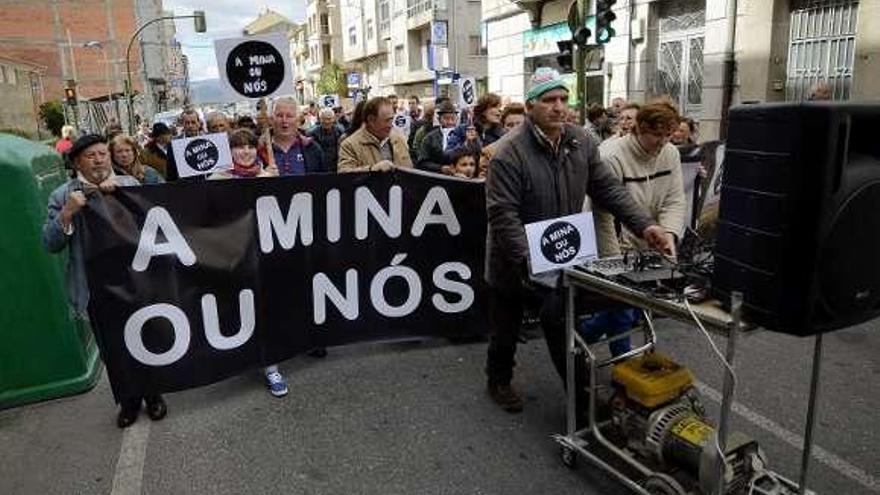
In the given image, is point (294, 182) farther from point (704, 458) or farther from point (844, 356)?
point (844, 356)

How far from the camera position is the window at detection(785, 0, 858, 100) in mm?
11547

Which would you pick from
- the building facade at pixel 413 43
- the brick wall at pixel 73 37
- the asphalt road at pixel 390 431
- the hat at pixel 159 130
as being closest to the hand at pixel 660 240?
the asphalt road at pixel 390 431

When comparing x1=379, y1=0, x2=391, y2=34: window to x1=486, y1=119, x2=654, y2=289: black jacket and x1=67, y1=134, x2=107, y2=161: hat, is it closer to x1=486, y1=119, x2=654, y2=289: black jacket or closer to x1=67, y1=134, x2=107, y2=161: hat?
x1=67, y1=134, x2=107, y2=161: hat

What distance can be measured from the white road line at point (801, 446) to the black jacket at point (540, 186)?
4.33 feet

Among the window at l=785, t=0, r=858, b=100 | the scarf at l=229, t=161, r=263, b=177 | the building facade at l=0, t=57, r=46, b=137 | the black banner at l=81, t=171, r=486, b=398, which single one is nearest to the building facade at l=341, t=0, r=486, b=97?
the window at l=785, t=0, r=858, b=100

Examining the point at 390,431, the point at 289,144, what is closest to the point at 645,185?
the point at 390,431

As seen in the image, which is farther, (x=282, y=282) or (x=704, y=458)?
(x=282, y=282)

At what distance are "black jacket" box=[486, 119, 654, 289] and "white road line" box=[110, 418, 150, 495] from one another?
224 centimetres

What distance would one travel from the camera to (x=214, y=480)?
11.3 feet

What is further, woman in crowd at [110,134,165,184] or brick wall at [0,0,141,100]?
brick wall at [0,0,141,100]

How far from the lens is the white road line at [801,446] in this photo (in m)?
3.23

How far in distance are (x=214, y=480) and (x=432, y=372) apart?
1717 millimetres

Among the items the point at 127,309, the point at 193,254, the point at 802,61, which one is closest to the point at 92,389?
the point at 127,309

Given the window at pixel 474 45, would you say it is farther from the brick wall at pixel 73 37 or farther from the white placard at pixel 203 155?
the white placard at pixel 203 155
